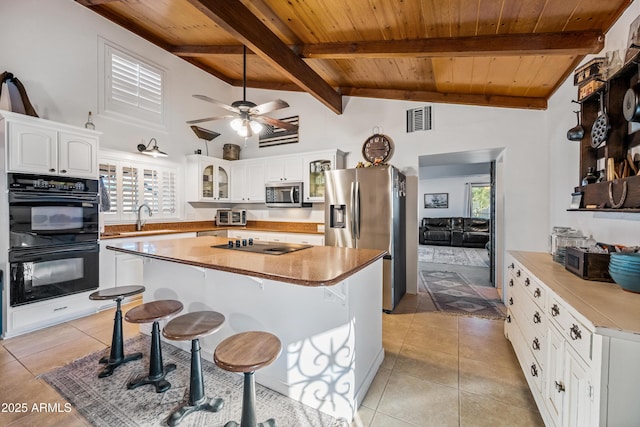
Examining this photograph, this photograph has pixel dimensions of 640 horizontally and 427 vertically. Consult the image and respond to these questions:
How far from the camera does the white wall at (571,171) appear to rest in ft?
5.82

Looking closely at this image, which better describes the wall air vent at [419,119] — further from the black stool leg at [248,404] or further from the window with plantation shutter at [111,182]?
the window with plantation shutter at [111,182]

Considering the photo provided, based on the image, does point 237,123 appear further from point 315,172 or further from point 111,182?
point 111,182

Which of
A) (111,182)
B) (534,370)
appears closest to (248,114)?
(111,182)

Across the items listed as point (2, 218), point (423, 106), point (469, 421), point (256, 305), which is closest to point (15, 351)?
point (2, 218)

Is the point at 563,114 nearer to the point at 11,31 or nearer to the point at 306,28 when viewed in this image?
the point at 306,28

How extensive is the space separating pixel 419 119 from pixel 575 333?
3413 millimetres

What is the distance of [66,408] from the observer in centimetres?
175

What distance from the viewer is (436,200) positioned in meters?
10.2

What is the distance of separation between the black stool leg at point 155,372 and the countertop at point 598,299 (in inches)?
95.3

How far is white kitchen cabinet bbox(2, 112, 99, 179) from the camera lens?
8.77 ft

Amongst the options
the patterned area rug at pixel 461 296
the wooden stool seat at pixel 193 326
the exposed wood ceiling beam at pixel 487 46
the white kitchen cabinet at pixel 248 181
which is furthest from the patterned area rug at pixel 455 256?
the wooden stool seat at pixel 193 326

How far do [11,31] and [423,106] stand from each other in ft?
16.8

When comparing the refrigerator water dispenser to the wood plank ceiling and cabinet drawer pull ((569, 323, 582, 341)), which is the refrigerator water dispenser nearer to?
the wood plank ceiling

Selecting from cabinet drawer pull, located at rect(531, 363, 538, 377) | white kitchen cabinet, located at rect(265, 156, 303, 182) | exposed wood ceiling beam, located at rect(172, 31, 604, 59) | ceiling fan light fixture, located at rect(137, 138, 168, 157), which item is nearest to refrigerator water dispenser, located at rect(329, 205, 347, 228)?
white kitchen cabinet, located at rect(265, 156, 303, 182)
